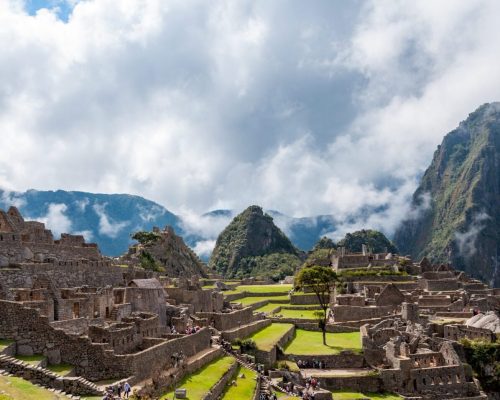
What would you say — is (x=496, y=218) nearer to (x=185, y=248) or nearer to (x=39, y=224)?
(x=185, y=248)

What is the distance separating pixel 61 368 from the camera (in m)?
18.2

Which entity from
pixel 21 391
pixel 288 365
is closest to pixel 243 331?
pixel 288 365

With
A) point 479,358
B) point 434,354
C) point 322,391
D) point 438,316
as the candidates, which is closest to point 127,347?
point 322,391

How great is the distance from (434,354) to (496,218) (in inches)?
6143

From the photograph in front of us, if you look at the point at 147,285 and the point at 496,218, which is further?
the point at 496,218

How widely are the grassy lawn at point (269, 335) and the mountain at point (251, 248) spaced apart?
216ft

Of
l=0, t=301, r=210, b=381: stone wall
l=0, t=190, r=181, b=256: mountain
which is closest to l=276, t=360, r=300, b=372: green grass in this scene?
l=0, t=301, r=210, b=381: stone wall

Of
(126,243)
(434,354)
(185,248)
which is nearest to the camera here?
(434,354)

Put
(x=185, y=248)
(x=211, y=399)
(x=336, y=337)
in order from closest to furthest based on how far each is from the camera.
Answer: (x=211, y=399)
(x=336, y=337)
(x=185, y=248)

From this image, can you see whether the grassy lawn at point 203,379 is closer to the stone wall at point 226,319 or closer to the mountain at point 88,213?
the stone wall at point 226,319

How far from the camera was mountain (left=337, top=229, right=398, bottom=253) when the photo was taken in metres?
104

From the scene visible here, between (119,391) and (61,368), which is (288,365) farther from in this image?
(61,368)

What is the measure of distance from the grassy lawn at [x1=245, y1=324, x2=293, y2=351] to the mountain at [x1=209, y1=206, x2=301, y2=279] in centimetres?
6586

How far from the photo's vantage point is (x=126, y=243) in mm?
87312
